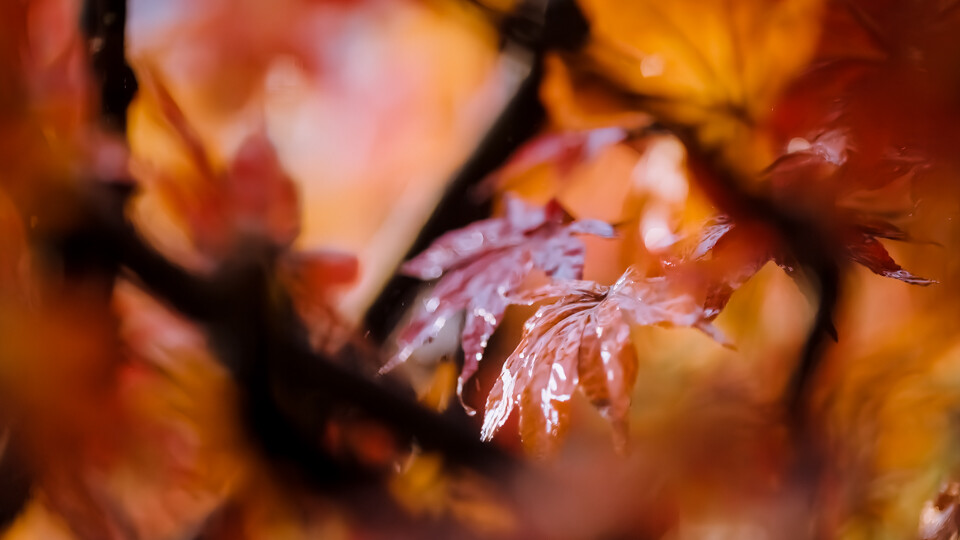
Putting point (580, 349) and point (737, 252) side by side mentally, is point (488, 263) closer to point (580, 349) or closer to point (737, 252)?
point (580, 349)

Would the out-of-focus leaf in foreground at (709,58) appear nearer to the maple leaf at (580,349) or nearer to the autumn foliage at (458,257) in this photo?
the autumn foliage at (458,257)

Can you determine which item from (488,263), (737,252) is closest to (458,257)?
(488,263)

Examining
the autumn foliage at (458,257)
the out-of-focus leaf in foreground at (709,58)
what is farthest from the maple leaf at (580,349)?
the out-of-focus leaf in foreground at (709,58)

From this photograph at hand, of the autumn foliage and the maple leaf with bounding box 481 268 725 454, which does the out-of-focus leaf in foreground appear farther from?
the maple leaf with bounding box 481 268 725 454

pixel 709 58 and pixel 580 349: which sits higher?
pixel 709 58

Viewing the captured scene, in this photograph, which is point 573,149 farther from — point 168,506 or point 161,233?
point 168,506

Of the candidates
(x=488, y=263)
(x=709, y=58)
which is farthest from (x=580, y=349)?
(x=709, y=58)

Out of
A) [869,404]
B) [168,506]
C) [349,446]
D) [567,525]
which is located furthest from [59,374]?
[869,404]
